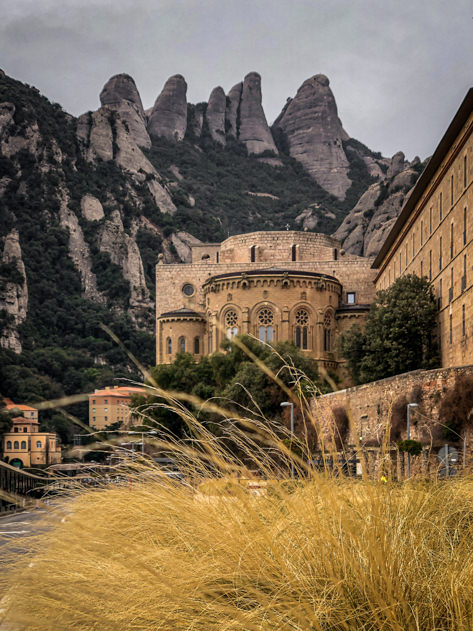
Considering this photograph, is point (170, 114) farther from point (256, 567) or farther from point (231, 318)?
point (256, 567)

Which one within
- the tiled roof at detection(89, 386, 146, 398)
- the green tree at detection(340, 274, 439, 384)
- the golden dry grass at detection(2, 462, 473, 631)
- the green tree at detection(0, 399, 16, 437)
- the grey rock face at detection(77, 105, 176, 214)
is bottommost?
the green tree at detection(0, 399, 16, 437)

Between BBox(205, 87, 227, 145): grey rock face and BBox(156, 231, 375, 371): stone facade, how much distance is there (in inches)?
4732

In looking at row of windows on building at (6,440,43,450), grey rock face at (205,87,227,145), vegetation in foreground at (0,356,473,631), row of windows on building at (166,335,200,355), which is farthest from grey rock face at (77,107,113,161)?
vegetation in foreground at (0,356,473,631)

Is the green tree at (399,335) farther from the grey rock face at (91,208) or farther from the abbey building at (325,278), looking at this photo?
the grey rock face at (91,208)

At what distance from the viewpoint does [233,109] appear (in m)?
188

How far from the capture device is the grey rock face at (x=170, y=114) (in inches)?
6934

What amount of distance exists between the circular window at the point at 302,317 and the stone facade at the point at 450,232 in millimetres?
14061

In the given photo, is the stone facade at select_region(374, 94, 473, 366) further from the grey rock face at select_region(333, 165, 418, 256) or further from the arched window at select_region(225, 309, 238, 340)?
the grey rock face at select_region(333, 165, 418, 256)

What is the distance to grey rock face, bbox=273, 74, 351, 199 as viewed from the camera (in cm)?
17125

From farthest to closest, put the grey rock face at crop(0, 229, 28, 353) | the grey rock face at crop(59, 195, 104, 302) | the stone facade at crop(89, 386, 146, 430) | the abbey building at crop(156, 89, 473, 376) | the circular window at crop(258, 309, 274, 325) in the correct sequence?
the grey rock face at crop(59, 195, 104, 302) → the grey rock face at crop(0, 229, 28, 353) → the circular window at crop(258, 309, 274, 325) → the abbey building at crop(156, 89, 473, 376) → the stone facade at crop(89, 386, 146, 430)

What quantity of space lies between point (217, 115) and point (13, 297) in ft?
332

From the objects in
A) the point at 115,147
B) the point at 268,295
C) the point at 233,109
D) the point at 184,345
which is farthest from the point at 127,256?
the point at 233,109

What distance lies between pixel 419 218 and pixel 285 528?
34669 millimetres

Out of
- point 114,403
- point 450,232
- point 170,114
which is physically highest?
point 170,114
